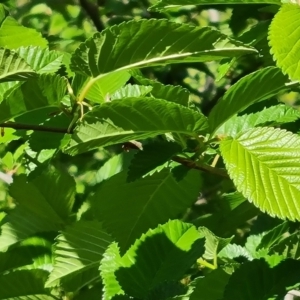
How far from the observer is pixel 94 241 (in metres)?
0.93

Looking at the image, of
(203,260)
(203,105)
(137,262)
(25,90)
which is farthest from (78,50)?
(203,105)

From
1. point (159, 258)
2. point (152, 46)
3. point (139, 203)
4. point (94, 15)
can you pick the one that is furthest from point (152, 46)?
point (94, 15)

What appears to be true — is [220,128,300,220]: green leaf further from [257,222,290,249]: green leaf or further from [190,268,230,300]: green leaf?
[257,222,290,249]: green leaf

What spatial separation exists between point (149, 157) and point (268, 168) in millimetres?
148

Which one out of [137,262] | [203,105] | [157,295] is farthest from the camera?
[203,105]

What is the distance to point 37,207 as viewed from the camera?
1.04 m

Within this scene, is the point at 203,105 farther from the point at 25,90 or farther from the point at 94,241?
the point at 25,90

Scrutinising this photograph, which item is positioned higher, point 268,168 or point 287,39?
point 287,39

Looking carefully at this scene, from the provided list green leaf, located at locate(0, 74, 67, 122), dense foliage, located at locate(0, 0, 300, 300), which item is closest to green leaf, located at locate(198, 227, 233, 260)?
dense foliage, located at locate(0, 0, 300, 300)

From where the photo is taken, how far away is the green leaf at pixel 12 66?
598 mm

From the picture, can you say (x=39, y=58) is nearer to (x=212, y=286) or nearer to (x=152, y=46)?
(x=152, y=46)

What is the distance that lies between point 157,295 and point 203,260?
27cm

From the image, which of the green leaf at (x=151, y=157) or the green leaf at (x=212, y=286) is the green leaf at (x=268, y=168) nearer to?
the green leaf at (x=151, y=157)

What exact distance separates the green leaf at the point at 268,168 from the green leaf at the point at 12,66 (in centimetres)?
24
